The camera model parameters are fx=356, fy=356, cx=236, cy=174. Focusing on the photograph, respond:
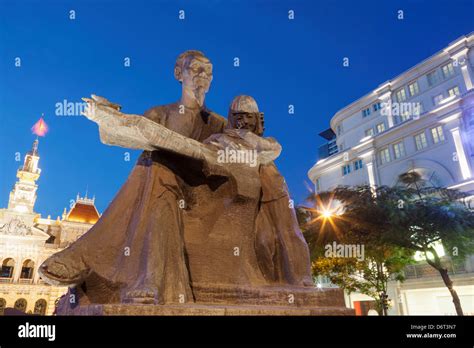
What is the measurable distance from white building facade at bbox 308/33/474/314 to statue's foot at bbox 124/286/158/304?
101 feet

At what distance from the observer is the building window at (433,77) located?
35.3 meters

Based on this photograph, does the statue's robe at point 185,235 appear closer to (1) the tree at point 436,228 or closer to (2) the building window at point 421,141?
(1) the tree at point 436,228

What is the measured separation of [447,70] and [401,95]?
17.5 feet

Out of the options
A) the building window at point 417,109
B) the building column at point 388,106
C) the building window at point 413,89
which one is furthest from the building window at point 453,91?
the building column at point 388,106

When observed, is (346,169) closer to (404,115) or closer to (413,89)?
(404,115)

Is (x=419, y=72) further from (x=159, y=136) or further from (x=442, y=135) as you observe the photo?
(x=159, y=136)

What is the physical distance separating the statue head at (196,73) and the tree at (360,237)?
18.3 meters

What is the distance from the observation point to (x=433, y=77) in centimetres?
3562

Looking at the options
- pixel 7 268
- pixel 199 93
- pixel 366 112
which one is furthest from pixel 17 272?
pixel 199 93

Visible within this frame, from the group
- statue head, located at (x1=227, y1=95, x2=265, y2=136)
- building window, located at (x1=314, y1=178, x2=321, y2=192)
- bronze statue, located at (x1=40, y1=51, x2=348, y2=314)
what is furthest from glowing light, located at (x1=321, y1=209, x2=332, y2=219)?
building window, located at (x1=314, y1=178, x2=321, y2=192)

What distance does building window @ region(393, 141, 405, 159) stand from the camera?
35.9 metres

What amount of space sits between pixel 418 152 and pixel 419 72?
8.98 m
